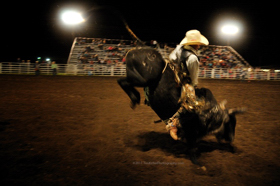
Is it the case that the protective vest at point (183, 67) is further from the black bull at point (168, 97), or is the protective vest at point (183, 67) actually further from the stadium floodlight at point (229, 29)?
the stadium floodlight at point (229, 29)

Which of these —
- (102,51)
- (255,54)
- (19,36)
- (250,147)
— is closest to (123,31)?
(102,51)

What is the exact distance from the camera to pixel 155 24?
76.0ft

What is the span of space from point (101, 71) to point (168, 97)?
18235mm

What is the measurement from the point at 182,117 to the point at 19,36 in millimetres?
33679

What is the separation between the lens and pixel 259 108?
255 inches

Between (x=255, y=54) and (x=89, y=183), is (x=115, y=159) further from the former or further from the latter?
(x=255, y=54)

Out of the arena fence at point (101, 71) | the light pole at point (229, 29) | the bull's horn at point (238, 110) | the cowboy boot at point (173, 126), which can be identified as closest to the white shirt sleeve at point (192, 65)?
the cowboy boot at point (173, 126)

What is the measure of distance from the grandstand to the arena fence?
2.27 ft

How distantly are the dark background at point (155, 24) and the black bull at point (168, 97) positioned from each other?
60.1 ft

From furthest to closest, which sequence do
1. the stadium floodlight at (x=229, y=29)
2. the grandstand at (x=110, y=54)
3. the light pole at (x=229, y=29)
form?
1. the stadium floodlight at (x=229, y=29)
2. the light pole at (x=229, y=29)
3. the grandstand at (x=110, y=54)

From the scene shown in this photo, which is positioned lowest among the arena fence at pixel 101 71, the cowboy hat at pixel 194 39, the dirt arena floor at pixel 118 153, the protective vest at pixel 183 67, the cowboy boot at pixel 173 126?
the arena fence at pixel 101 71

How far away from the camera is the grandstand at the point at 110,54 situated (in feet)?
69.5

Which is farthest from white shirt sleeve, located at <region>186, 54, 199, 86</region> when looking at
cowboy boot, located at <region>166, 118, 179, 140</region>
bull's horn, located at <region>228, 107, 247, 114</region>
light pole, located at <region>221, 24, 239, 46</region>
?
light pole, located at <region>221, 24, 239, 46</region>

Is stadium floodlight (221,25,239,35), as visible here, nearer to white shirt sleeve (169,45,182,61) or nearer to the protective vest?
white shirt sleeve (169,45,182,61)
